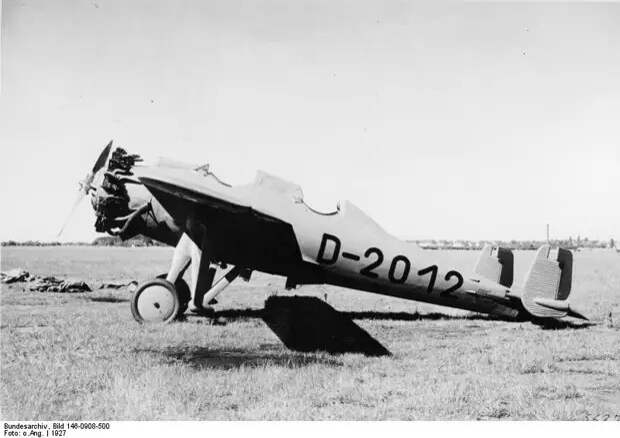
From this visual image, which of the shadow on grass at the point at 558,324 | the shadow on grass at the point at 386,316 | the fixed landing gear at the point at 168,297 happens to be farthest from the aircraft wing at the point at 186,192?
the shadow on grass at the point at 558,324

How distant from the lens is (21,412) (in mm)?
4188

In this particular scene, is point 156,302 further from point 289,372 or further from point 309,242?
point 289,372

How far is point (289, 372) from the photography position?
17.2 feet

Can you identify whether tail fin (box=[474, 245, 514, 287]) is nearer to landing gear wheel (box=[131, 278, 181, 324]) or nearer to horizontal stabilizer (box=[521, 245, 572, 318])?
horizontal stabilizer (box=[521, 245, 572, 318])

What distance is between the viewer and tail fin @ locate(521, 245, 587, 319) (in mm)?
8080

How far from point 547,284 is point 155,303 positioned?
21.2 ft

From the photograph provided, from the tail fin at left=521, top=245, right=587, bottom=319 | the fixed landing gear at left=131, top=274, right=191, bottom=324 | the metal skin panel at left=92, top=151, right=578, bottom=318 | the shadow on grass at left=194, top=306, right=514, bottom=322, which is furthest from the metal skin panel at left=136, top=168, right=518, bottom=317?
the shadow on grass at left=194, top=306, right=514, bottom=322

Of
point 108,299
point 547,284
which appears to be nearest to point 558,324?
point 547,284

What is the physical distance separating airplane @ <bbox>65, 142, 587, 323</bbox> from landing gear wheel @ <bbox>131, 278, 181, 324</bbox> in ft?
0.05

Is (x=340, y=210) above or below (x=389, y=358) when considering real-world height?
above

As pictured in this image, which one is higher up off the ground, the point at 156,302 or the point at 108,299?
the point at 156,302
